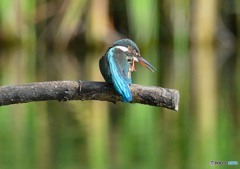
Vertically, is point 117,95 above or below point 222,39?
below

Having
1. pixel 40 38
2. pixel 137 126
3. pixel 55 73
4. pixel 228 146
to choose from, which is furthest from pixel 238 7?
pixel 228 146

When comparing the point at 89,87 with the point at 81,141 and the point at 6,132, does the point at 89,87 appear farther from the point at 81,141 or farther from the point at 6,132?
the point at 6,132

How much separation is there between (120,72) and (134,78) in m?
7.81

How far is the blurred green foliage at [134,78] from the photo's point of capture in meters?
6.20

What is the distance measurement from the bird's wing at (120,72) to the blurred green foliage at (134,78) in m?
2.49

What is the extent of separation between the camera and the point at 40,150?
20.9 feet

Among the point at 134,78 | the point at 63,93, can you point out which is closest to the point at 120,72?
the point at 63,93

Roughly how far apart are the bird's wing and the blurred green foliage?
2493 mm

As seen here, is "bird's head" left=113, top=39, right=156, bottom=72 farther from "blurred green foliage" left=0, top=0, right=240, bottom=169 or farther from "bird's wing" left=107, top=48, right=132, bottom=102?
"blurred green foliage" left=0, top=0, right=240, bottom=169

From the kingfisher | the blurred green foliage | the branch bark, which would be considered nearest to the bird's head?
the kingfisher

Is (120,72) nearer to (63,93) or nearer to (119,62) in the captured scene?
(119,62)

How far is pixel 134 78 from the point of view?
35.9 ft

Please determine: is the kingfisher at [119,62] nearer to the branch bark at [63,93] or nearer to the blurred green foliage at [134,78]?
the branch bark at [63,93]

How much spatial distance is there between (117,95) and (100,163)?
2.81m
